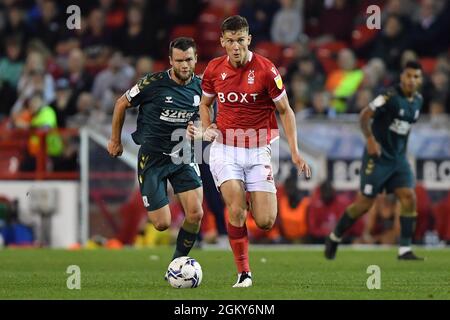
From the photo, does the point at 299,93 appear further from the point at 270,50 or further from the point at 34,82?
the point at 34,82

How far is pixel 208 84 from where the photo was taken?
10828 mm

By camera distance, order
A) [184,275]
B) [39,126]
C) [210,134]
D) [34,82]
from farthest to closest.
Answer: [34,82]
[39,126]
[184,275]
[210,134]

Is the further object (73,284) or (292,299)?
(73,284)

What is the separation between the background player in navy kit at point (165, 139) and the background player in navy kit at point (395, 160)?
11.1ft

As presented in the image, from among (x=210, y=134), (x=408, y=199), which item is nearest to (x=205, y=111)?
(x=210, y=134)

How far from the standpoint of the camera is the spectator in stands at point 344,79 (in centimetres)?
2003

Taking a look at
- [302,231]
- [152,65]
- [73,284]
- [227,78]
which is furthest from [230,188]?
[152,65]

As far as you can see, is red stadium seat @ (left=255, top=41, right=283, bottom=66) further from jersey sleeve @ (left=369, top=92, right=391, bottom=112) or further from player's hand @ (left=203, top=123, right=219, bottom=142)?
player's hand @ (left=203, top=123, right=219, bottom=142)

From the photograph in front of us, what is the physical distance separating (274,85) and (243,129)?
48 centimetres

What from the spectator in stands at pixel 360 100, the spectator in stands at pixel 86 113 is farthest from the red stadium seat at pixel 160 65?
the spectator in stands at pixel 360 100

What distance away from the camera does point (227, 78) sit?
1065 cm

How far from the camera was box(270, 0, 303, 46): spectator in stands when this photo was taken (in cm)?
2203

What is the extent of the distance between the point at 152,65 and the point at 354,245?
5742mm

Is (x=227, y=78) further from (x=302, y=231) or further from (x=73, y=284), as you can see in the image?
(x=302, y=231)
